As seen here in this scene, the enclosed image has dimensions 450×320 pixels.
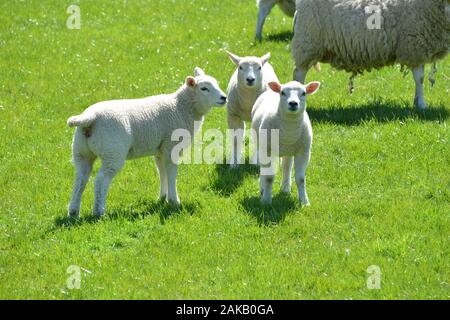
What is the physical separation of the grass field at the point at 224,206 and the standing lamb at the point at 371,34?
0.67 metres

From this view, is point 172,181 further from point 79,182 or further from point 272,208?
point 272,208

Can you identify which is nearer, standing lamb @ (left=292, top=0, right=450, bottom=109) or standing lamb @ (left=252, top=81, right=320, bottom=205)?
standing lamb @ (left=252, top=81, right=320, bottom=205)

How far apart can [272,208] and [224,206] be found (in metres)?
0.56

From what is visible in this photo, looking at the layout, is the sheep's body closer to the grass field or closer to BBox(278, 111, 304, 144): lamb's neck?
the grass field

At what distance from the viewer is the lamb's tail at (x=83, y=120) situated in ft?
28.2

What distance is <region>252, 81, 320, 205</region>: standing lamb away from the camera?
8.91 m

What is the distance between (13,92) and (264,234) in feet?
23.8

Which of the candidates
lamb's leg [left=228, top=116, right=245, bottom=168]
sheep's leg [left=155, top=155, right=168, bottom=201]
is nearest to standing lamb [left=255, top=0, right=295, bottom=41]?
lamb's leg [left=228, top=116, right=245, bottom=168]

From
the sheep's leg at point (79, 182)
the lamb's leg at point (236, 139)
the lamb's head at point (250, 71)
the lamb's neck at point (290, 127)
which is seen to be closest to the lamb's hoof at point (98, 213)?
the sheep's leg at point (79, 182)

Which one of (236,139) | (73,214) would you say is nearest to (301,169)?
(236,139)

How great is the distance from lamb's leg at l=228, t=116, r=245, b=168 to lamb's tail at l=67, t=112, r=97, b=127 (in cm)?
262

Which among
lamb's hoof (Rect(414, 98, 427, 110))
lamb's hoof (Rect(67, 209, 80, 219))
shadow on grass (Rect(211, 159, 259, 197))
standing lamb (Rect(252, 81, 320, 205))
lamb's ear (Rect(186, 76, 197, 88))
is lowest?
shadow on grass (Rect(211, 159, 259, 197))

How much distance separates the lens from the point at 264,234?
8641mm

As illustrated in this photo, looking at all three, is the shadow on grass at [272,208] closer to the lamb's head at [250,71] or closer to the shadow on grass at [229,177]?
the shadow on grass at [229,177]
